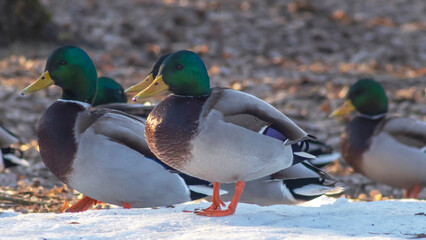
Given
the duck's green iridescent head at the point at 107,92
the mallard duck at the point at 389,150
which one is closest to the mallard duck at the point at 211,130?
the duck's green iridescent head at the point at 107,92

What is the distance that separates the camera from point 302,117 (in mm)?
8672

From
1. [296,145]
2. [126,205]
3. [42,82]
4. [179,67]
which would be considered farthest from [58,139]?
[296,145]

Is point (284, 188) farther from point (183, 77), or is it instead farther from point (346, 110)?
point (346, 110)

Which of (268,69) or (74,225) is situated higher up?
(268,69)

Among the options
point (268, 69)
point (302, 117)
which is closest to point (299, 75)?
point (268, 69)

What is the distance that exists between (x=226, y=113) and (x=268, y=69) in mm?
7790

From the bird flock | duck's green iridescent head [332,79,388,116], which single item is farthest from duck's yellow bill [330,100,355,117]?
the bird flock

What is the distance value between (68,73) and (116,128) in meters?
0.49

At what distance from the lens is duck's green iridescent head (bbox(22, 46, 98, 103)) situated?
179 inches

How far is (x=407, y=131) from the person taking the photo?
646 centimetres

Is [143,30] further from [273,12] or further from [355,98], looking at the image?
[355,98]

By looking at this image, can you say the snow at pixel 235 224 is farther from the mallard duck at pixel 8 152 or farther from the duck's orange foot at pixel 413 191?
the duck's orange foot at pixel 413 191

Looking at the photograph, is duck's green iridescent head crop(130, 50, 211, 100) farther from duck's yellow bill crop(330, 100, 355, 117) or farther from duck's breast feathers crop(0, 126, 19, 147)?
duck's yellow bill crop(330, 100, 355, 117)

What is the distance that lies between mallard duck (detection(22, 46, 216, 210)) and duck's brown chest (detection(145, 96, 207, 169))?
672 mm
